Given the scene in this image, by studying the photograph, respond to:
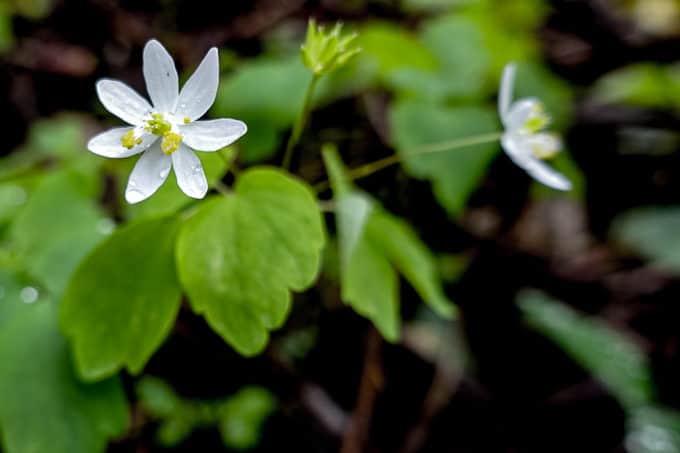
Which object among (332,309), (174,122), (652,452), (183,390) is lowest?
(652,452)

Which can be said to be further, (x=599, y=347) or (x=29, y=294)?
(x=599, y=347)

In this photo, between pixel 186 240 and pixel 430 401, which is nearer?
pixel 186 240

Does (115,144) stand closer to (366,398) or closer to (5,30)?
(366,398)

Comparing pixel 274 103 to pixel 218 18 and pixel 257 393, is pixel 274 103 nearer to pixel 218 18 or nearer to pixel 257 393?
pixel 257 393

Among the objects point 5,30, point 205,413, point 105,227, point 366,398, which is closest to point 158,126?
point 105,227

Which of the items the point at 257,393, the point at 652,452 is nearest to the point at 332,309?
the point at 257,393

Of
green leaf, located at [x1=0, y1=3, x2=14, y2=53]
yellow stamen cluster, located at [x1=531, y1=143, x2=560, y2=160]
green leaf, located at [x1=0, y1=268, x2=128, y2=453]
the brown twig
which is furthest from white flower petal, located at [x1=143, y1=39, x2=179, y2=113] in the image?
green leaf, located at [x1=0, y1=3, x2=14, y2=53]

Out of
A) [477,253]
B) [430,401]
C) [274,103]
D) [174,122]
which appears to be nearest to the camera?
[174,122]
